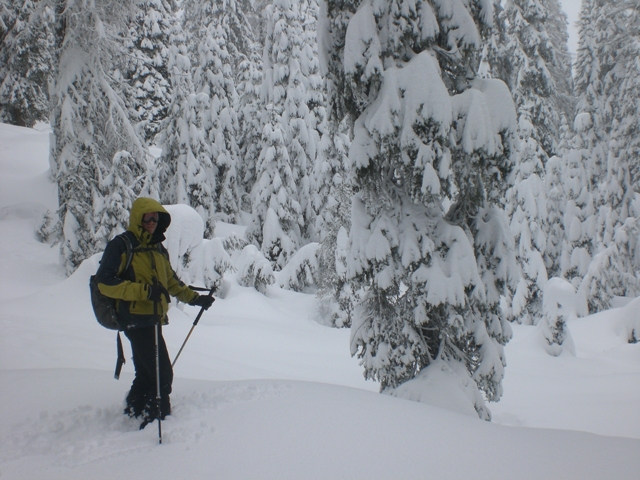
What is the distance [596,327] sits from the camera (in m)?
14.1

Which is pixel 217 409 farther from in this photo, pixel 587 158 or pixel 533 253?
pixel 587 158

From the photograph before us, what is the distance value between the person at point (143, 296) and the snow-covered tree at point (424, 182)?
2516 millimetres

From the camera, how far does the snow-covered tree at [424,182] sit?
15.8 feet

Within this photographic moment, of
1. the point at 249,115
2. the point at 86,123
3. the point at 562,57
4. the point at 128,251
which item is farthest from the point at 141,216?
the point at 562,57

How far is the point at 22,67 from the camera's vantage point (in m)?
22.8

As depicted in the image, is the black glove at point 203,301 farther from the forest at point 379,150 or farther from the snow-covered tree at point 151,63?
the snow-covered tree at point 151,63

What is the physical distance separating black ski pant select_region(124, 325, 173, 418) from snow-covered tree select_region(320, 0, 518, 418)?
2603 millimetres

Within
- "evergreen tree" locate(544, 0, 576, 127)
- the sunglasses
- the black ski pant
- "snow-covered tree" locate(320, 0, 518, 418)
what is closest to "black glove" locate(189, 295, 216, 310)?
the black ski pant

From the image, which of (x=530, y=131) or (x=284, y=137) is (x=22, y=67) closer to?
(x=284, y=137)

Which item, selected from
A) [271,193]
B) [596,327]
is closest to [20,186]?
[271,193]

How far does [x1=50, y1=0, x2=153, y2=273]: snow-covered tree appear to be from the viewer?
12.1 m

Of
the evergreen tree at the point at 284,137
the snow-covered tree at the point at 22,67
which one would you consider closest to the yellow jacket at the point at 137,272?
the snow-covered tree at the point at 22,67

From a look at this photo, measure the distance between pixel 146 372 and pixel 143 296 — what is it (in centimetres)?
77

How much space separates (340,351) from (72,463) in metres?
8.38
